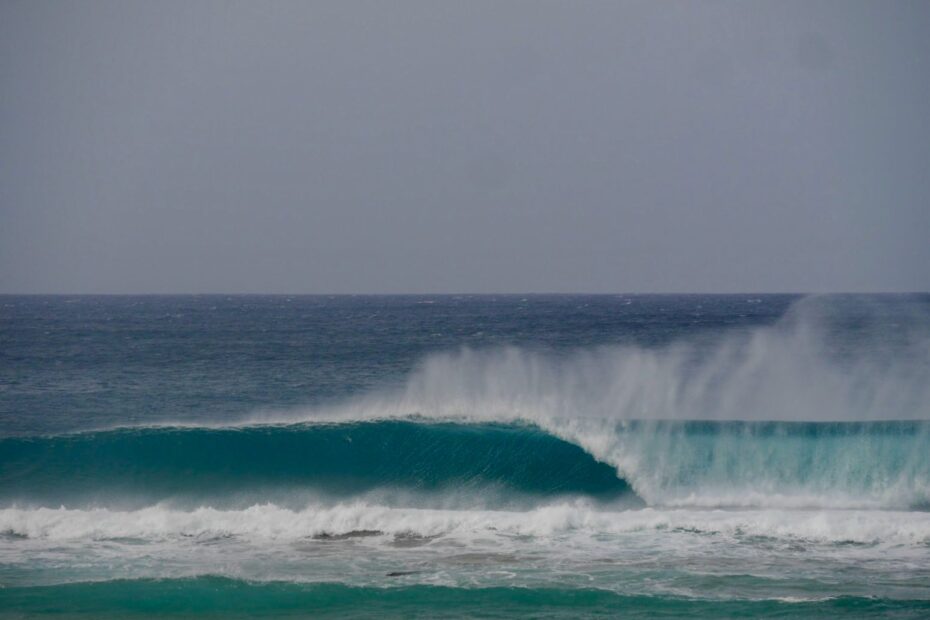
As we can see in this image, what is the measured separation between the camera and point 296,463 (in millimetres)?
17328

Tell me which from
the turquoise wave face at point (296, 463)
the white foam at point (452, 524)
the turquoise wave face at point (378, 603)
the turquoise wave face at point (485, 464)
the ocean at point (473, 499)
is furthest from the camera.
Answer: the turquoise wave face at point (296, 463)

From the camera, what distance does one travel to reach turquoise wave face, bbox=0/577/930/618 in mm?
10312

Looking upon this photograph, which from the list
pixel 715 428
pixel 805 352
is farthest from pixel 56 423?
pixel 805 352

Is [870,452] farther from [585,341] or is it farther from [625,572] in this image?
[585,341]

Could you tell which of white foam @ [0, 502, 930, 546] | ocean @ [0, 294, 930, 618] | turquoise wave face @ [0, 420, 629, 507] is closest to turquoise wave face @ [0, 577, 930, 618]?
ocean @ [0, 294, 930, 618]

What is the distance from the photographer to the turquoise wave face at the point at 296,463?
16172 mm

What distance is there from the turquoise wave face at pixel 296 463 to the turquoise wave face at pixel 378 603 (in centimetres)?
454

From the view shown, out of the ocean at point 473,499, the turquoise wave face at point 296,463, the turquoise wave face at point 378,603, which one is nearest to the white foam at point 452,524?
the ocean at point 473,499

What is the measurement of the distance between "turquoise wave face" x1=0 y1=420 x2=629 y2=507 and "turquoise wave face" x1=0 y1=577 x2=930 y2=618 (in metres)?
4.54

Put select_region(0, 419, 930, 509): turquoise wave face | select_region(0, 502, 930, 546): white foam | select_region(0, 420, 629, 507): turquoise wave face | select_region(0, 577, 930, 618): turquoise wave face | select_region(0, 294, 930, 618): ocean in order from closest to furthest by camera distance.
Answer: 1. select_region(0, 577, 930, 618): turquoise wave face
2. select_region(0, 294, 930, 618): ocean
3. select_region(0, 502, 930, 546): white foam
4. select_region(0, 419, 930, 509): turquoise wave face
5. select_region(0, 420, 629, 507): turquoise wave face

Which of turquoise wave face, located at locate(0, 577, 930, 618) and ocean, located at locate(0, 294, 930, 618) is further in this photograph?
ocean, located at locate(0, 294, 930, 618)

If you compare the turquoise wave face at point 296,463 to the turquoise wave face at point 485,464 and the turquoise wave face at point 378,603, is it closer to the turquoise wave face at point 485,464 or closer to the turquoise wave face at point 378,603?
the turquoise wave face at point 485,464

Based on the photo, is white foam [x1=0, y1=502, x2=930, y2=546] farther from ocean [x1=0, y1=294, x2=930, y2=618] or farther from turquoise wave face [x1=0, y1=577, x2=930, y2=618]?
turquoise wave face [x1=0, y1=577, x2=930, y2=618]

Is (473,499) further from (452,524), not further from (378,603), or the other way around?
(378,603)
